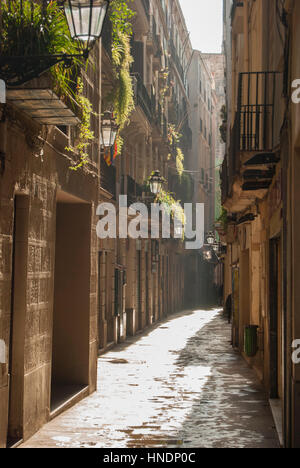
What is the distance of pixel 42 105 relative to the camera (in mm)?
7941

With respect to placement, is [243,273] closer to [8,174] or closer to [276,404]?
[276,404]

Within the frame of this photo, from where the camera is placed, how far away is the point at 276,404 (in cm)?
1108

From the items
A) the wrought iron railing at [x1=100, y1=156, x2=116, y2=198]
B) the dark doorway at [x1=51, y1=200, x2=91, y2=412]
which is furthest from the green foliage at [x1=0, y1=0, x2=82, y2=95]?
the wrought iron railing at [x1=100, y1=156, x2=116, y2=198]

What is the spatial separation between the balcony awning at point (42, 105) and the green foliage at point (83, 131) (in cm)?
129

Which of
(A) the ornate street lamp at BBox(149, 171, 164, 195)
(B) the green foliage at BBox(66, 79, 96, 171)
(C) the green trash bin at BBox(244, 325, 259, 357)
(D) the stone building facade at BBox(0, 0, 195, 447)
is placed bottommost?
(C) the green trash bin at BBox(244, 325, 259, 357)

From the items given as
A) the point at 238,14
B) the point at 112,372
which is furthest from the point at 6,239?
the point at 238,14

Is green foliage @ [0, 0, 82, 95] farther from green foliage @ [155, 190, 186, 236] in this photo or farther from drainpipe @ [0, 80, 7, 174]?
green foliage @ [155, 190, 186, 236]

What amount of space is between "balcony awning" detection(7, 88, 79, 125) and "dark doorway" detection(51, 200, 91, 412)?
3572mm

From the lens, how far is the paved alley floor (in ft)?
28.6

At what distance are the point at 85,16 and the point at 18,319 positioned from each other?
351cm

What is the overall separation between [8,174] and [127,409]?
4619 mm

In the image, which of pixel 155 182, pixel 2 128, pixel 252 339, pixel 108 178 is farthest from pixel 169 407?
pixel 155 182

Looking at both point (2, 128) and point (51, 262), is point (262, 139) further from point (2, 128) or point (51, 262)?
point (2, 128)

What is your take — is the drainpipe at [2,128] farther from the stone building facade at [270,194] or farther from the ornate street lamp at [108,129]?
the ornate street lamp at [108,129]
